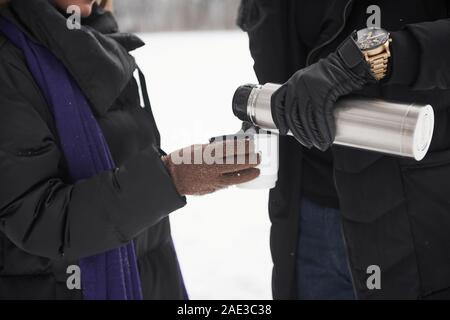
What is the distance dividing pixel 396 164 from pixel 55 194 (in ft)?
2.07

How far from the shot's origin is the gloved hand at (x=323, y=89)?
81 centimetres

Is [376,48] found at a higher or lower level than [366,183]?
higher

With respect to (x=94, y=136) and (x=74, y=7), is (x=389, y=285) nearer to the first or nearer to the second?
(x=94, y=136)

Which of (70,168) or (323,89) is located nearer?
(323,89)

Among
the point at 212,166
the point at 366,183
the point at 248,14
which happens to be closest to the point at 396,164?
the point at 366,183

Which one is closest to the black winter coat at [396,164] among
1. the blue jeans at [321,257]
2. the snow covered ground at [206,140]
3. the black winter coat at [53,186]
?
the blue jeans at [321,257]

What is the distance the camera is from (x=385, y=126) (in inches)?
31.0

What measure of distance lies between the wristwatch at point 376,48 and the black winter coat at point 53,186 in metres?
0.39

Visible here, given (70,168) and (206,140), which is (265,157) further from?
(206,140)

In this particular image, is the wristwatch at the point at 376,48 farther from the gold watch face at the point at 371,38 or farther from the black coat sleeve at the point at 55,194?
the black coat sleeve at the point at 55,194

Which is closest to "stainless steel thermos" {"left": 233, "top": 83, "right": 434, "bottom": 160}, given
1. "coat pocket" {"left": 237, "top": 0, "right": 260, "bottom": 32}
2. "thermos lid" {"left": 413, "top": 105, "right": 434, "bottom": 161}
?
"thermos lid" {"left": 413, "top": 105, "right": 434, "bottom": 161}

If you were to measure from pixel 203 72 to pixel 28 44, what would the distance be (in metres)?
4.85

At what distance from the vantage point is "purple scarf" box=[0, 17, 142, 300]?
99cm

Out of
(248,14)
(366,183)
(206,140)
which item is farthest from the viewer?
(206,140)
